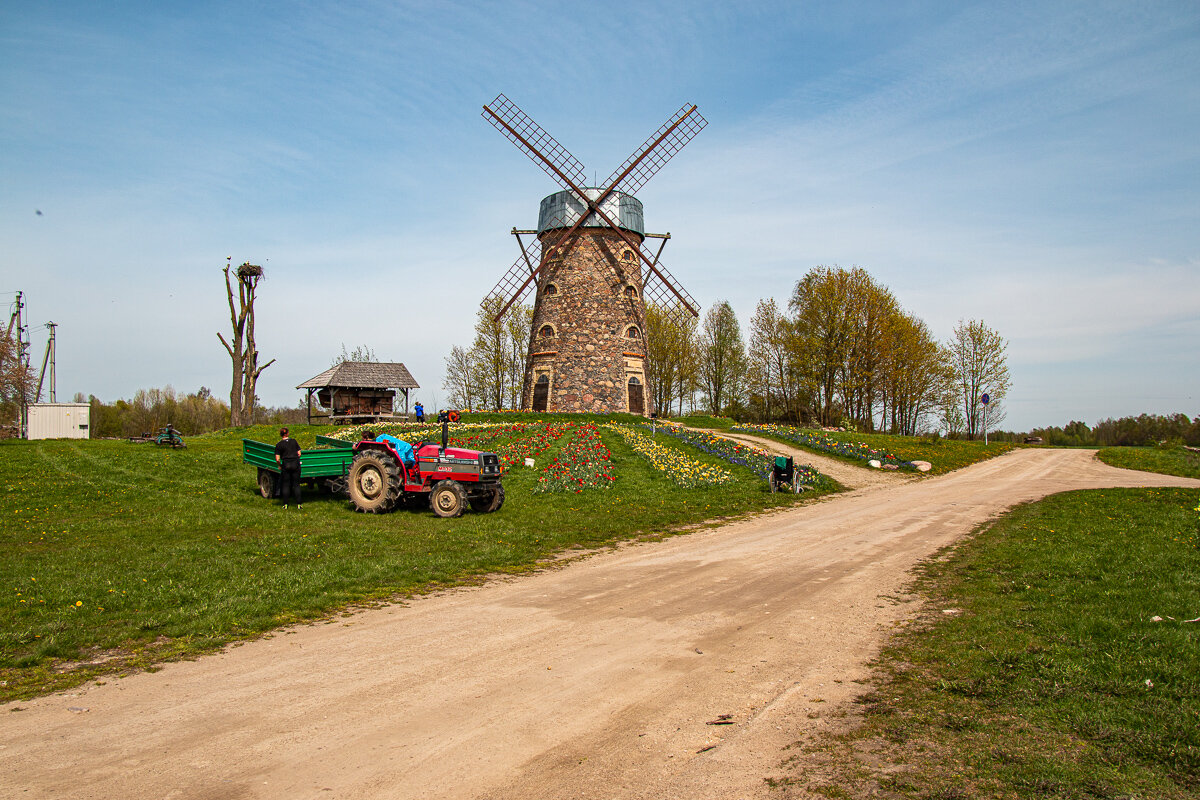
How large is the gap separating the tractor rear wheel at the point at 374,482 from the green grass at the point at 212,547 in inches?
15.3

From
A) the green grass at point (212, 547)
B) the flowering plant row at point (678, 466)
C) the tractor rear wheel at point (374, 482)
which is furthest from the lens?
the flowering plant row at point (678, 466)

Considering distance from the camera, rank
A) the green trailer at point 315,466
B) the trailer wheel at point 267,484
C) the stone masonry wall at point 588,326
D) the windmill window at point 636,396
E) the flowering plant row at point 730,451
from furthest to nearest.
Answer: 1. the windmill window at point 636,396
2. the stone masonry wall at point 588,326
3. the flowering plant row at point 730,451
4. the trailer wheel at point 267,484
5. the green trailer at point 315,466

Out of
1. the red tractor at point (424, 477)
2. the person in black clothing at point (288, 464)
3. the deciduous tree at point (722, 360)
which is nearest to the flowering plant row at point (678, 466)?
the red tractor at point (424, 477)

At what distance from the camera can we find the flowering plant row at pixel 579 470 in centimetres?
1972

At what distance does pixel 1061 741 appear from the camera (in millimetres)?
4621

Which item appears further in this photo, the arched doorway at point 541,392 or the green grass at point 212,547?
the arched doorway at point 541,392

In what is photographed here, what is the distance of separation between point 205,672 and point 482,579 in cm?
441

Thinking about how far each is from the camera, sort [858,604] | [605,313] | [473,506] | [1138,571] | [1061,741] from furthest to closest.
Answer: [605,313]
[473,506]
[1138,571]
[858,604]
[1061,741]

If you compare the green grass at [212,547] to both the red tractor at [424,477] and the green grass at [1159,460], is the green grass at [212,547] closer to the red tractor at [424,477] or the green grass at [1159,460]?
the red tractor at [424,477]

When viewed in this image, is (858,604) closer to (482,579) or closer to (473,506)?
(482,579)

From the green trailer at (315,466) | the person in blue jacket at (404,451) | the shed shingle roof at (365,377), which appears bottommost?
the green trailer at (315,466)

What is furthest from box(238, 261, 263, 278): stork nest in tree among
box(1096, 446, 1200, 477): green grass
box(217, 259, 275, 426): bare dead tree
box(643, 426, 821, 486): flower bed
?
box(1096, 446, 1200, 477): green grass

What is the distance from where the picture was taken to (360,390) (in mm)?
46594

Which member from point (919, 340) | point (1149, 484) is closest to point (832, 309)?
point (919, 340)
